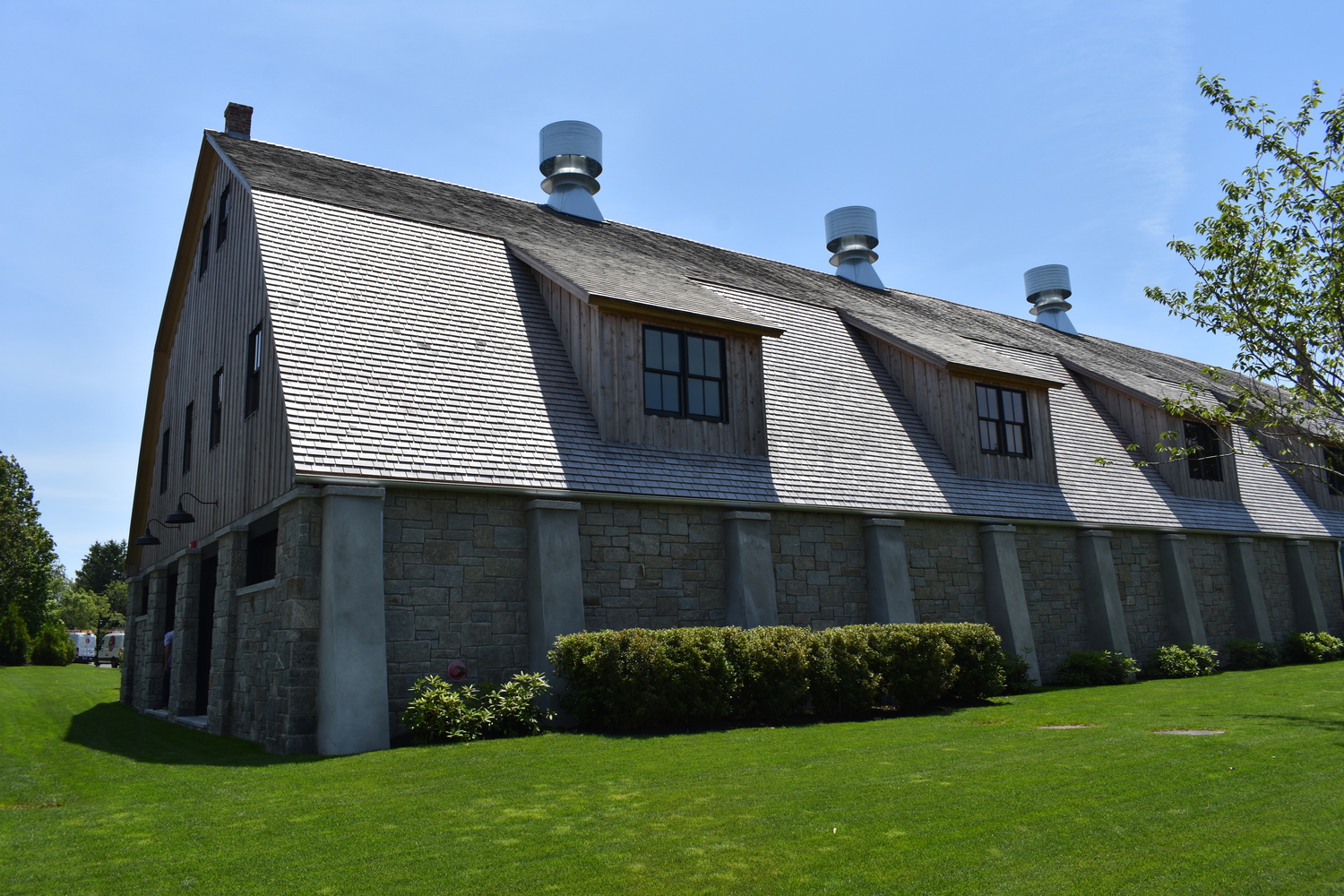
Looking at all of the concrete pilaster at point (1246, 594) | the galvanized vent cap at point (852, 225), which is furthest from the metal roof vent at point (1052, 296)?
the concrete pilaster at point (1246, 594)

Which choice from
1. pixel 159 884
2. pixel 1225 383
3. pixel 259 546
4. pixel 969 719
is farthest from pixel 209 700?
pixel 1225 383

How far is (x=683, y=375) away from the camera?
48.3 ft

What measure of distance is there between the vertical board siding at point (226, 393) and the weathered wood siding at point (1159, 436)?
1826cm

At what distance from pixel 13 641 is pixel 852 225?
126 feet

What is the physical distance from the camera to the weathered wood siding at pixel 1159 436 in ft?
70.7

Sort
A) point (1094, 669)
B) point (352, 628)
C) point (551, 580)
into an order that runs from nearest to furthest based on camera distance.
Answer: point (352, 628) → point (551, 580) → point (1094, 669)

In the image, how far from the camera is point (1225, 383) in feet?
94.2

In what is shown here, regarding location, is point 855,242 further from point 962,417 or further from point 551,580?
point 551,580

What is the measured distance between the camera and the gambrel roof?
39.9 ft

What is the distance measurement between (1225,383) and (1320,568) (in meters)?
7.01

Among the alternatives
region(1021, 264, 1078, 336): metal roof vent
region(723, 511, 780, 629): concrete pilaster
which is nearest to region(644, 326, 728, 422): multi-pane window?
region(723, 511, 780, 629): concrete pilaster

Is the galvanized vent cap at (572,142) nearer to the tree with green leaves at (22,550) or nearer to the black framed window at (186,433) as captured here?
the black framed window at (186,433)

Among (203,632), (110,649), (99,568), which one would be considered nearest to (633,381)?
(203,632)

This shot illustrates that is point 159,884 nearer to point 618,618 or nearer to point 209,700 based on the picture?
point 618,618
